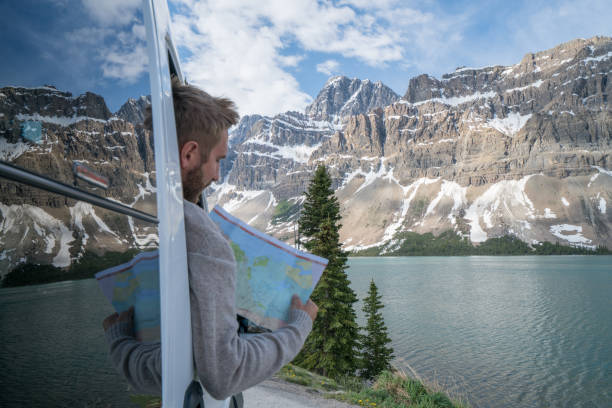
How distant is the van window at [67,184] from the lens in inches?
25.5

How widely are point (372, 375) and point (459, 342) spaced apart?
14.0 metres

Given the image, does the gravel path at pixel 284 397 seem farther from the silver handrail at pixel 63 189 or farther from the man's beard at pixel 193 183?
the silver handrail at pixel 63 189

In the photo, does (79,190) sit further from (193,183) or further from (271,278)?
(271,278)

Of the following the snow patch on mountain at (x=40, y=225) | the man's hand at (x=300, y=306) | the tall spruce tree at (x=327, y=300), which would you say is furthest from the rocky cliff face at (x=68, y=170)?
the tall spruce tree at (x=327, y=300)

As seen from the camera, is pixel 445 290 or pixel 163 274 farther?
pixel 445 290

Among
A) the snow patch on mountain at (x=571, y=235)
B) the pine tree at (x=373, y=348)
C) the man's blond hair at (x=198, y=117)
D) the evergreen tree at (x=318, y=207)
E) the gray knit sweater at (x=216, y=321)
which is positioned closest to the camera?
the gray knit sweater at (x=216, y=321)

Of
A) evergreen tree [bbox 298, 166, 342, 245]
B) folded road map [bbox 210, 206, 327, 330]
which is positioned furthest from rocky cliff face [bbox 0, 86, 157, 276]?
evergreen tree [bbox 298, 166, 342, 245]

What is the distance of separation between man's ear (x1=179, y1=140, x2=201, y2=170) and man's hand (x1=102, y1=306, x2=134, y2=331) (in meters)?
0.58

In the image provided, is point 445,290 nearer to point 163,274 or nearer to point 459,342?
point 459,342

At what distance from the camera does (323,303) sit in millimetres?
18359

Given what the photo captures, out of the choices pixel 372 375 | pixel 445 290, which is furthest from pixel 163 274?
pixel 445 290

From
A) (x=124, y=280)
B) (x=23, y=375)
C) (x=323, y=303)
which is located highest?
(x=124, y=280)

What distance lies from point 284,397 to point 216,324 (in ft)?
23.3

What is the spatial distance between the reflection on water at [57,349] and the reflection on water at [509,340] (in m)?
11.1
